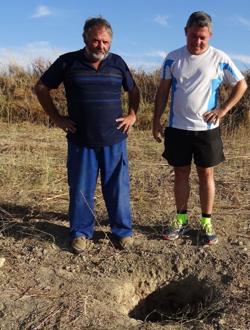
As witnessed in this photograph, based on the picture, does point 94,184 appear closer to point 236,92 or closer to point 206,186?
point 206,186

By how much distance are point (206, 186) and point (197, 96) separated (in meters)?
0.80

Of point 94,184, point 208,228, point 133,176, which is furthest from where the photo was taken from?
point 133,176

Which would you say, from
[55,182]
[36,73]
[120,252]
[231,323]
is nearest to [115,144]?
[120,252]

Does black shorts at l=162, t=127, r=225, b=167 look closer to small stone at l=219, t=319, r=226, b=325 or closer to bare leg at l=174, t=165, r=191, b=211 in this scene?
bare leg at l=174, t=165, r=191, b=211

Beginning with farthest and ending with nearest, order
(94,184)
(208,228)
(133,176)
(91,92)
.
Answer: (133,176) < (208,228) < (94,184) < (91,92)

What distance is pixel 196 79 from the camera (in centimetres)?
406

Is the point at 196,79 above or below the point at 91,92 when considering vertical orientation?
above

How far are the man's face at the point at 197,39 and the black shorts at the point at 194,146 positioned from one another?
0.64 m

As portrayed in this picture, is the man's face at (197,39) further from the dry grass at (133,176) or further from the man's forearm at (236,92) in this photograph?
the dry grass at (133,176)

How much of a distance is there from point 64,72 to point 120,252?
1540 mm

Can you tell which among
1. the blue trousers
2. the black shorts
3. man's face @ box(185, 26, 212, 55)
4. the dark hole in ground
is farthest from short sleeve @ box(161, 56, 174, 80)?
the dark hole in ground

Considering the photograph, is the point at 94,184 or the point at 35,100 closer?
the point at 94,184

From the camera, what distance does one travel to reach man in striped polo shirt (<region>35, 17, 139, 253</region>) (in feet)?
13.1

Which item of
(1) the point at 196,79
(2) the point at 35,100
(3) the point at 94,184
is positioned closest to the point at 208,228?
(3) the point at 94,184
